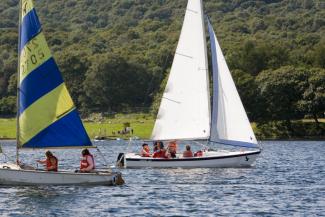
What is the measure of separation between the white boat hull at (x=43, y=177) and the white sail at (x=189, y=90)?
20.5m

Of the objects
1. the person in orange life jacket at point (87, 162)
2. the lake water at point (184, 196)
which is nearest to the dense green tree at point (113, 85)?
the lake water at point (184, 196)

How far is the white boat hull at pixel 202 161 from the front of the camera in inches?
2520

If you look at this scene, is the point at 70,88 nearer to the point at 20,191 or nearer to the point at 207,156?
the point at 207,156

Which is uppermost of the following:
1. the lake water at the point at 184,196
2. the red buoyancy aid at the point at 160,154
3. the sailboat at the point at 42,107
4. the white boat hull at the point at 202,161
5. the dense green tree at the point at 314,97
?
the dense green tree at the point at 314,97

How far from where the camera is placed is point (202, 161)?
64188 mm

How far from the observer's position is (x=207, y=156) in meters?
64.5

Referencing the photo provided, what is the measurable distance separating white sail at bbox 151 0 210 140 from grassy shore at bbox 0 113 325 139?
67.5 meters

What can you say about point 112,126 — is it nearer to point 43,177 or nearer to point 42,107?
point 42,107

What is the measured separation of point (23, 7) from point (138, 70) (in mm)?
132475

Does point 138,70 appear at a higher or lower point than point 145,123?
higher

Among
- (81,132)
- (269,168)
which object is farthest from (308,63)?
(81,132)

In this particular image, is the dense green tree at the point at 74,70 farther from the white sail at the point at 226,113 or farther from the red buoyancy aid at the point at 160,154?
the red buoyancy aid at the point at 160,154

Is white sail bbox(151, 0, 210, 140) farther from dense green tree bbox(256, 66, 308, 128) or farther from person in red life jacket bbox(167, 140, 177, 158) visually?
dense green tree bbox(256, 66, 308, 128)

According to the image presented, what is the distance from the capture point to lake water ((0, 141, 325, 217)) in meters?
41.0
